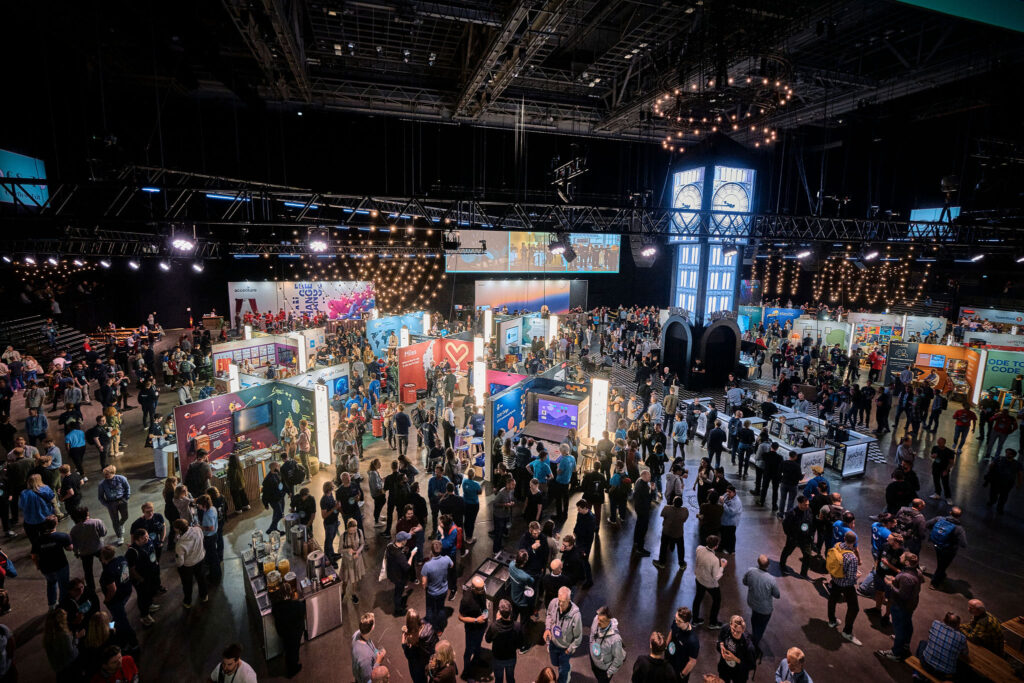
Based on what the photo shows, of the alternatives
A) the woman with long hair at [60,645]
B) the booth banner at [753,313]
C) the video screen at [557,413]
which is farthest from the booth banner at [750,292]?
the woman with long hair at [60,645]

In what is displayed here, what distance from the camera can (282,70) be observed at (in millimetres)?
11586

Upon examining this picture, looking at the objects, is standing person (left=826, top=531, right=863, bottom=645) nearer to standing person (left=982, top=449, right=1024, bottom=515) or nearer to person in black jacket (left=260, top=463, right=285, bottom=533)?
standing person (left=982, top=449, right=1024, bottom=515)

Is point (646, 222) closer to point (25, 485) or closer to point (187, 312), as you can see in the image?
point (25, 485)

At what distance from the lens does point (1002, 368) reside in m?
12.9

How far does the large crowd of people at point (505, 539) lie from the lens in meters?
4.05

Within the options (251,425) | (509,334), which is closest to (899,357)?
(509,334)

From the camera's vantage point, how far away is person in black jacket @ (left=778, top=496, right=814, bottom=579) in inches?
235

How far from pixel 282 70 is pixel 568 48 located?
24.1 feet

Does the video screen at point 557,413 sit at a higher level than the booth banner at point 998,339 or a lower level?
lower

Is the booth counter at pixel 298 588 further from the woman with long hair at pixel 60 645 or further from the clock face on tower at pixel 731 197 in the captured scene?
the clock face on tower at pixel 731 197

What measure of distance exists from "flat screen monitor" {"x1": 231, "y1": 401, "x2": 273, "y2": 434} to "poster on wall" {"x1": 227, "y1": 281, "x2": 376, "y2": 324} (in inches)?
544

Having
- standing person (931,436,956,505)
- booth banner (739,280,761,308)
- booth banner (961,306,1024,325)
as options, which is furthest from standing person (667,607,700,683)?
booth banner (739,280,761,308)

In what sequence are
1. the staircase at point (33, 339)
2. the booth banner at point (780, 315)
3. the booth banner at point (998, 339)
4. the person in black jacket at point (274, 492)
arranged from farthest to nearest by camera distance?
the booth banner at point (780, 315)
the booth banner at point (998, 339)
the staircase at point (33, 339)
the person in black jacket at point (274, 492)

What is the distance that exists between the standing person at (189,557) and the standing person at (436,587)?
2721 millimetres
